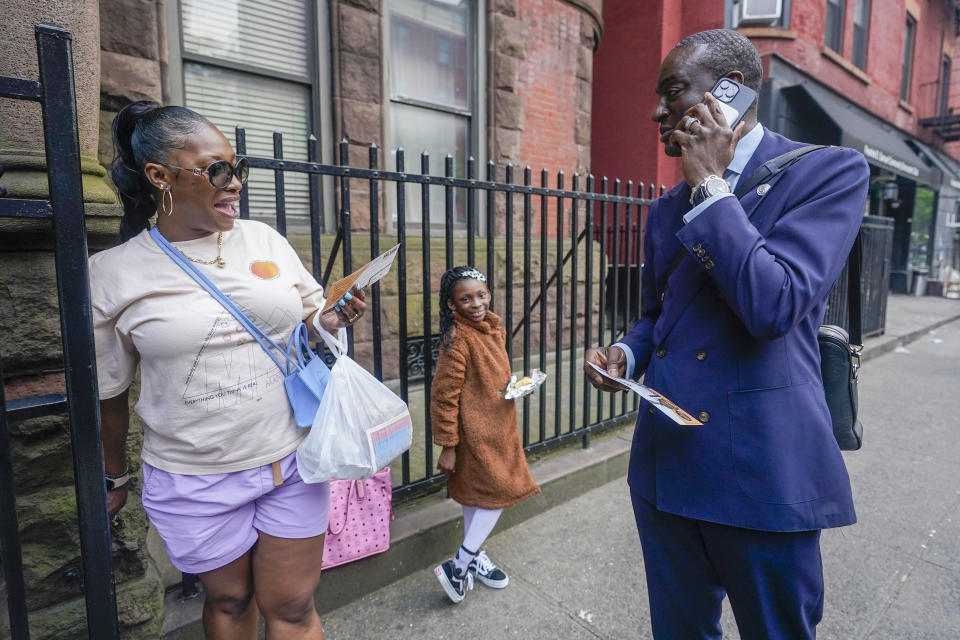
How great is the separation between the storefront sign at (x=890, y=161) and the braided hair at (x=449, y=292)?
1192cm

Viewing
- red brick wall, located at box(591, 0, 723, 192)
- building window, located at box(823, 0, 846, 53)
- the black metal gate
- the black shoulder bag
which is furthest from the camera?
building window, located at box(823, 0, 846, 53)

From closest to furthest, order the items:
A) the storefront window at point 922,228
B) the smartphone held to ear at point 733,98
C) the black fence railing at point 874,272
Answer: the smartphone held to ear at point 733,98 < the black fence railing at point 874,272 < the storefront window at point 922,228

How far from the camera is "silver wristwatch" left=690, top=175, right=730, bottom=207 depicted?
1.30 m

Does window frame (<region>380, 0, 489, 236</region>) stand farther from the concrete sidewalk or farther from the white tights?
the white tights

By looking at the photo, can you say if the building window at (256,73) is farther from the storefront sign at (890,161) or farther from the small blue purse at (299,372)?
the storefront sign at (890,161)

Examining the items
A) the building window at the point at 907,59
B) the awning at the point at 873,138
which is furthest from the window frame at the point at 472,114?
the building window at the point at 907,59

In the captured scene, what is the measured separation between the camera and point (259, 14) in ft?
14.7

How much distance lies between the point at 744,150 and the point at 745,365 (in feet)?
1.86

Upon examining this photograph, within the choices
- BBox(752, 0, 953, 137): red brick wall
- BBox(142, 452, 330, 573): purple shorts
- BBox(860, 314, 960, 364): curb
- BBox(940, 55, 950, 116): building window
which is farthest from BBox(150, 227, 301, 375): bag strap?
BBox(940, 55, 950, 116): building window

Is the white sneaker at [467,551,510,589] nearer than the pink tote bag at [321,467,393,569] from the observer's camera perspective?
No

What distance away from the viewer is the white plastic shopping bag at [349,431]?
1635 mm

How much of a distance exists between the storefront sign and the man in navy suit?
12.4m

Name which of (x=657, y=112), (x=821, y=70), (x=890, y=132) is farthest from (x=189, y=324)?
(x=890, y=132)

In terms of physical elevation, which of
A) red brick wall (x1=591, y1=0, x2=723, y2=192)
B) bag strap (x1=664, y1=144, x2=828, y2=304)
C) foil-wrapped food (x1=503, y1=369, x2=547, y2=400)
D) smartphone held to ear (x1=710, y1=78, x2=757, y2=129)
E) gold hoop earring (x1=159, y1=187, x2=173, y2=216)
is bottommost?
foil-wrapped food (x1=503, y1=369, x2=547, y2=400)
